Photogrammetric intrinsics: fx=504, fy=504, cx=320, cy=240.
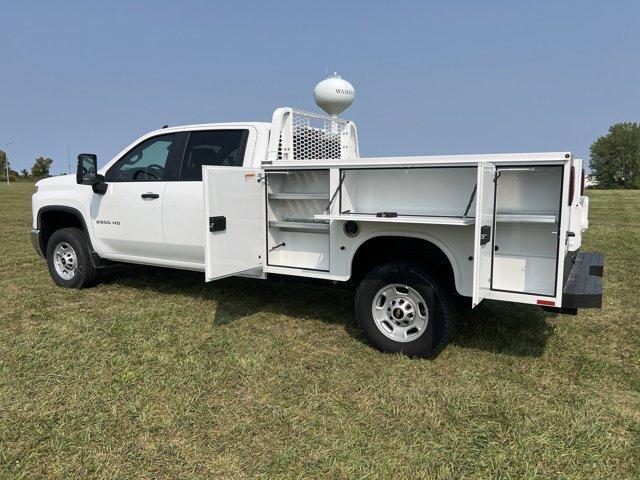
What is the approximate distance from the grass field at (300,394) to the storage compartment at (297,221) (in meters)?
0.70

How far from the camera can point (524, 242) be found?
375 cm

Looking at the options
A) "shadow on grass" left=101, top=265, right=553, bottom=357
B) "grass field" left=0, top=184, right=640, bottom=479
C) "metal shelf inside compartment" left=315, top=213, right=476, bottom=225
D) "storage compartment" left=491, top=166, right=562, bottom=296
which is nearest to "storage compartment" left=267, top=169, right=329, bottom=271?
"shadow on grass" left=101, top=265, right=553, bottom=357

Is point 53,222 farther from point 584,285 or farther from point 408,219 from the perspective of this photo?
point 584,285

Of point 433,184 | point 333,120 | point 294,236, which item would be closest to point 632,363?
point 433,184

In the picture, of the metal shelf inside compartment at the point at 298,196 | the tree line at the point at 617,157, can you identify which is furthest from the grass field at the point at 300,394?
the tree line at the point at 617,157

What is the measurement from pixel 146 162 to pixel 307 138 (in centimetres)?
187

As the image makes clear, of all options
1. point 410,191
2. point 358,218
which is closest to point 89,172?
point 358,218

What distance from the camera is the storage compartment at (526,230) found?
3.60 metres

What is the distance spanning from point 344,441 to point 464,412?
0.86 metres

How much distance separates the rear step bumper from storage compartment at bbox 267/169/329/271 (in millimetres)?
1988

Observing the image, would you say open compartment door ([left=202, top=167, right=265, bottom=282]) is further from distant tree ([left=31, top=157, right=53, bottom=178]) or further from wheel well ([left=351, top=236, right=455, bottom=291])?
distant tree ([left=31, top=157, right=53, bottom=178])

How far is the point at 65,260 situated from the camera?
644cm

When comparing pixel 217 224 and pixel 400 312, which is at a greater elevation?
pixel 217 224

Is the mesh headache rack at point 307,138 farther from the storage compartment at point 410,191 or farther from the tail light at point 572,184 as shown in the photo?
the tail light at point 572,184
